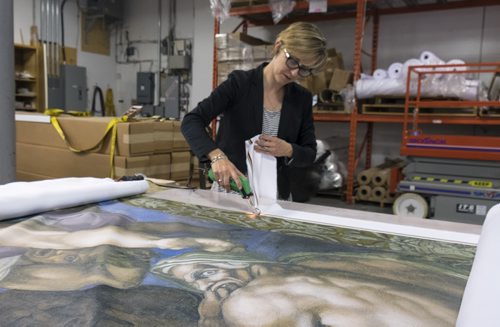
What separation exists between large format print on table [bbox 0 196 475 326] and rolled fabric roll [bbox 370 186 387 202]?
10.1ft

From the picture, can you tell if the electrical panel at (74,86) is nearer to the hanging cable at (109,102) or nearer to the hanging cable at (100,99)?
the hanging cable at (100,99)

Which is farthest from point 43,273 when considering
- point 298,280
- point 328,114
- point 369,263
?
point 328,114

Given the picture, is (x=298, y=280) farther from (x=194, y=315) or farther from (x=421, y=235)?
(x=421, y=235)

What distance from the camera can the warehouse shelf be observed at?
3.93 m

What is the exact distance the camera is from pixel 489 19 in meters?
4.21

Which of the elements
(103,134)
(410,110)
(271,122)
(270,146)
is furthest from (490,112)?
(103,134)

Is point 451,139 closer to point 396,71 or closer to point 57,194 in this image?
point 396,71

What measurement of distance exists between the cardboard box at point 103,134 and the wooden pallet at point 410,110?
84.2 inches

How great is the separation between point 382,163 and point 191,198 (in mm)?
3798

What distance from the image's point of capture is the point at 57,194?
3.88 feet

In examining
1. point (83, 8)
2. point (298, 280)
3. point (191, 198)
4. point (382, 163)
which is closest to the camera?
point (298, 280)

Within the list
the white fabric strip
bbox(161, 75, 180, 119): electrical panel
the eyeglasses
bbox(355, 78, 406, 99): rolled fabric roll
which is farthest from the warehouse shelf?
the white fabric strip

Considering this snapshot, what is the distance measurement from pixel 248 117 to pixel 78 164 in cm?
162

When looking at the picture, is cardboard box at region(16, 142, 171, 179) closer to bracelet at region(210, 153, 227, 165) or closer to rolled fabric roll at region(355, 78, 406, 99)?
bracelet at region(210, 153, 227, 165)
